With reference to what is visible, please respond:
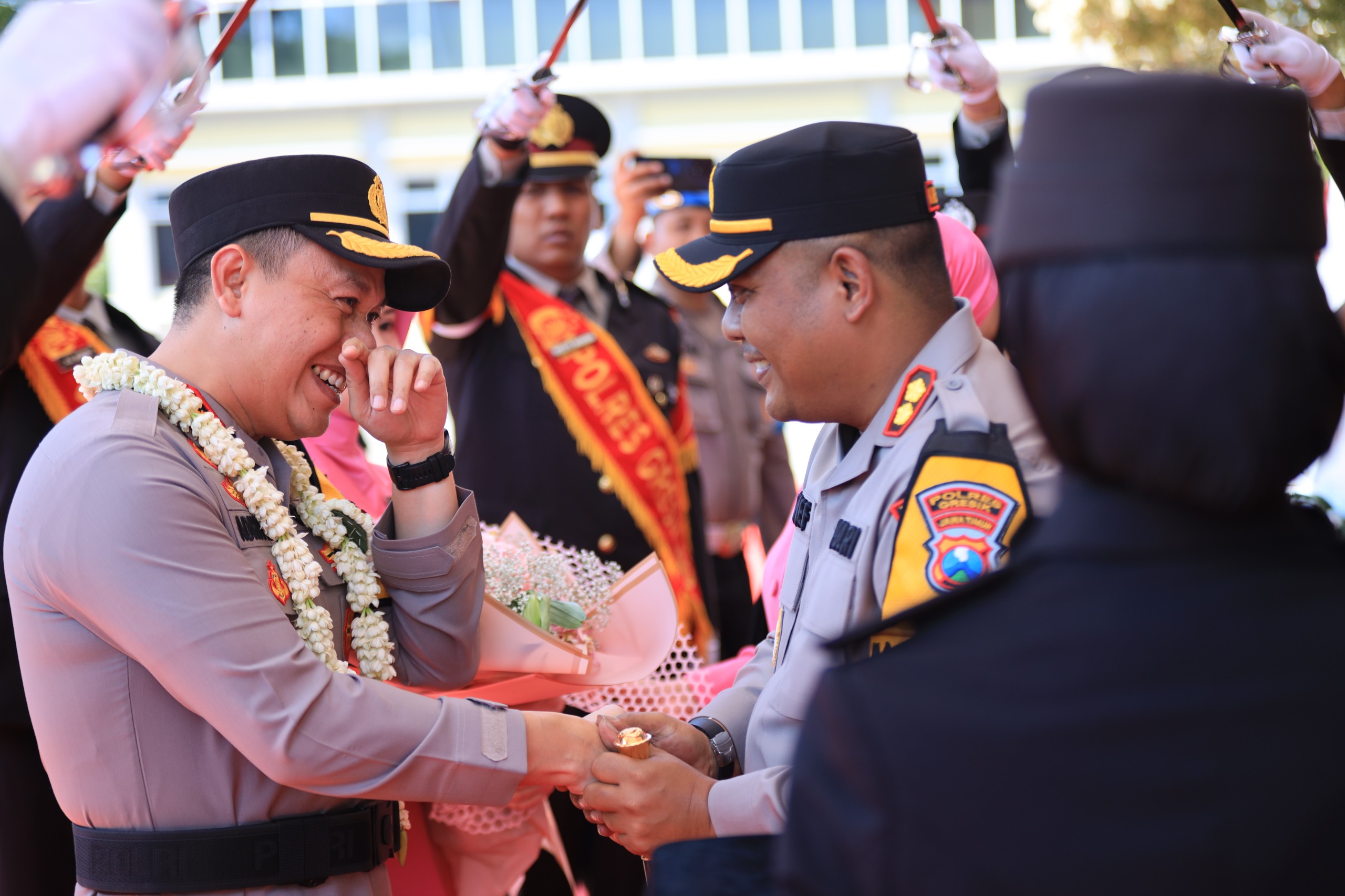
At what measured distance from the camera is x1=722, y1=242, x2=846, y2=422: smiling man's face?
2184 mm

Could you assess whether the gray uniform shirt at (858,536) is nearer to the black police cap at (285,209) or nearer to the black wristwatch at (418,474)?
the black wristwatch at (418,474)

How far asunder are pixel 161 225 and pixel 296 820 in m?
20.9

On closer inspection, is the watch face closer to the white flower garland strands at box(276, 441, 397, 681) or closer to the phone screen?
the white flower garland strands at box(276, 441, 397, 681)

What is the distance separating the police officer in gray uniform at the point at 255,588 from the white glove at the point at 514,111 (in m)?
1.67

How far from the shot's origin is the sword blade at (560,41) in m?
3.26

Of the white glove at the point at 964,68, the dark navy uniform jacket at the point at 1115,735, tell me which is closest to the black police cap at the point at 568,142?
the white glove at the point at 964,68

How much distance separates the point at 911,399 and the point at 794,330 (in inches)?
10.9

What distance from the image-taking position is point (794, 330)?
86.8 inches

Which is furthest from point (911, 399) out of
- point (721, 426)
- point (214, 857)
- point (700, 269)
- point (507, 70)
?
point (507, 70)

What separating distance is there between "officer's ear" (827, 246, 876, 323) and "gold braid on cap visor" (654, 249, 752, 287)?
0.17 m

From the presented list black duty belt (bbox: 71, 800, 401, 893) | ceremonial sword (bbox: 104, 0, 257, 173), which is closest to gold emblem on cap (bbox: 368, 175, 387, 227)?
ceremonial sword (bbox: 104, 0, 257, 173)

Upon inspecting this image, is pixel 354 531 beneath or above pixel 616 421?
above

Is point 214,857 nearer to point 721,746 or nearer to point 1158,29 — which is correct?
point 721,746

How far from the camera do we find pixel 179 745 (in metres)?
1.85
